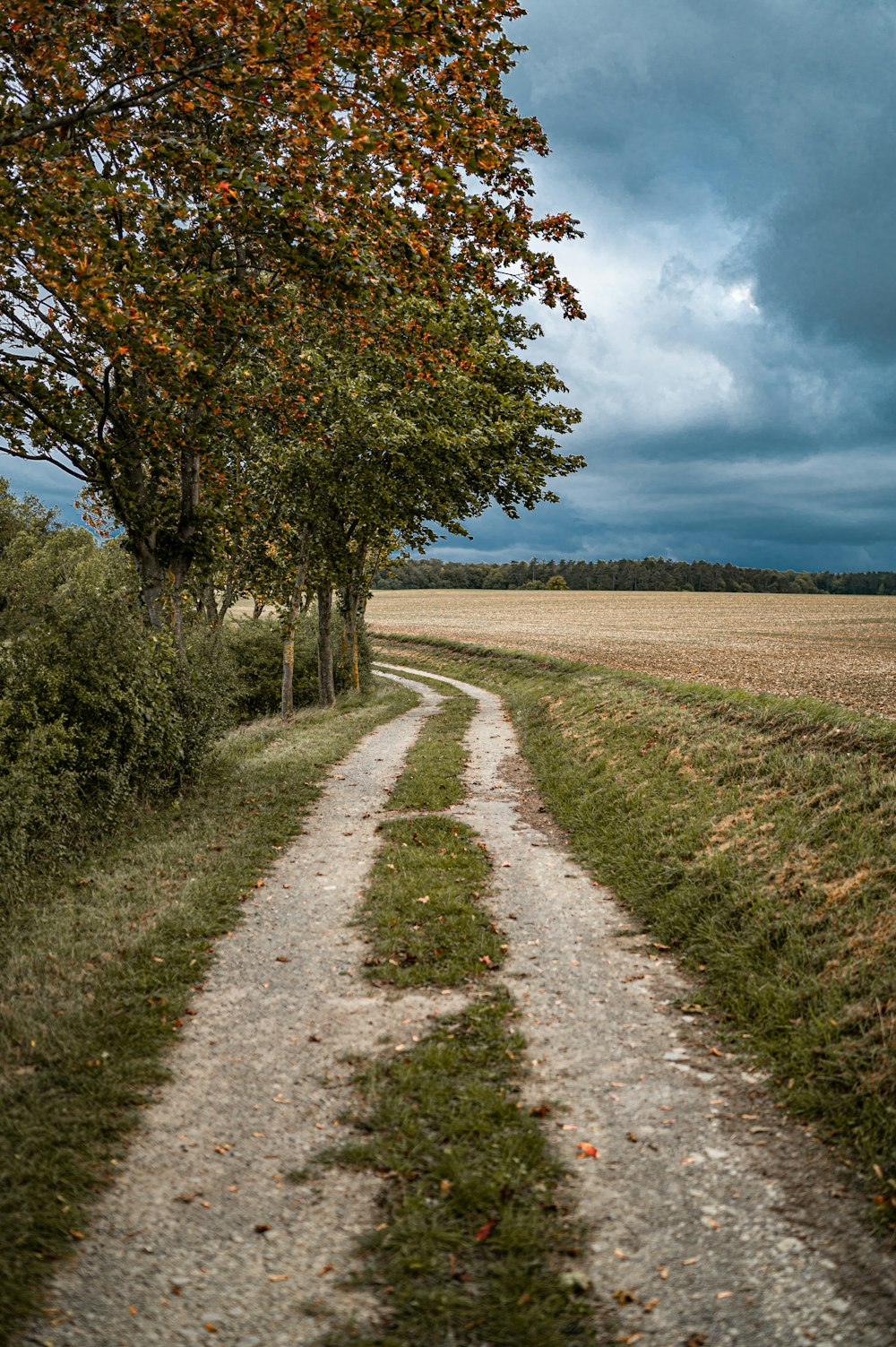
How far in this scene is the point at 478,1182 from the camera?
438 cm

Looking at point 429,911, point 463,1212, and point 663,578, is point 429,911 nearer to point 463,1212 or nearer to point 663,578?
point 463,1212

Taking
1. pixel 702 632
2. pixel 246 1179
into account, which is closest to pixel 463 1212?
pixel 246 1179

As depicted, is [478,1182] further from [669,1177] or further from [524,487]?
[524,487]

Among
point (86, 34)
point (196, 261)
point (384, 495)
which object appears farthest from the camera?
point (384, 495)

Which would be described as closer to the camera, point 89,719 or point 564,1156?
point 564,1156

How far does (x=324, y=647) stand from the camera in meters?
27.8

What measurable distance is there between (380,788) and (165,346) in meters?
8.45

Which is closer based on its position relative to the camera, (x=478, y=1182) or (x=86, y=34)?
(x=478, y=1182)

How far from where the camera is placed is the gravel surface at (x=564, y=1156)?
11.9 feet

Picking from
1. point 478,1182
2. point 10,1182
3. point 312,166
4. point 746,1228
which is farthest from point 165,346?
point 746,1228

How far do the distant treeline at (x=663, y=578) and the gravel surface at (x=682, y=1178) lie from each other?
116242 millimetres

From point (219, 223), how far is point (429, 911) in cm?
927

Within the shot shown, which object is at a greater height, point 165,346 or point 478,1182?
point 165,346

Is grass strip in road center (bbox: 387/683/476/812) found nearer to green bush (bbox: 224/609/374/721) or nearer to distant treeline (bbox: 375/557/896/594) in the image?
green bush (bbox: 224/609/374/721)
